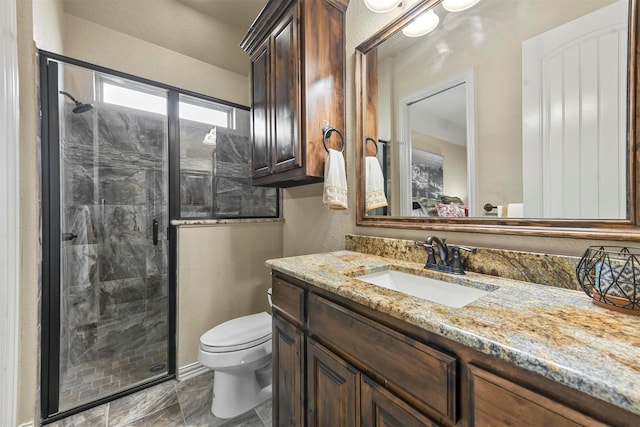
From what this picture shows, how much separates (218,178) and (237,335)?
122 centimetres

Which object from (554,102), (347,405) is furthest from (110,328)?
(554,102)

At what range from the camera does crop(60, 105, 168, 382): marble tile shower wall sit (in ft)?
5.58

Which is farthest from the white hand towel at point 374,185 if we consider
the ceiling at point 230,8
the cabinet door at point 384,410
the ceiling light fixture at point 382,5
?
the ceiling at point 230,8

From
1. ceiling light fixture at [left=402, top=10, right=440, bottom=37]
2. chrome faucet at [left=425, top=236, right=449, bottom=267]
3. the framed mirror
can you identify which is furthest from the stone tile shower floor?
ceiling light fixture at [left=402, top=10, right=440, bottom=37]

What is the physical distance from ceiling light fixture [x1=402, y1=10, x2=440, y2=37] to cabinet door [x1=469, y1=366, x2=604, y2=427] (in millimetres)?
1324

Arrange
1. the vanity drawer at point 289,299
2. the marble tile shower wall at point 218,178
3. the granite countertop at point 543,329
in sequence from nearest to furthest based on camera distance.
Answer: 1. the granite countertop at point 543,329
2. the vanity drawer at point 289,299
3. the marble tile shower wall at point 218,178

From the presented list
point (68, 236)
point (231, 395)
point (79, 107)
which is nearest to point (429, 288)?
point (231, 395)

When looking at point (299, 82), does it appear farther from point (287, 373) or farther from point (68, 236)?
point (68, 236)

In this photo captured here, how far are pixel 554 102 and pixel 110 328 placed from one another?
2753mm

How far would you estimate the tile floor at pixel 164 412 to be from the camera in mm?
1473

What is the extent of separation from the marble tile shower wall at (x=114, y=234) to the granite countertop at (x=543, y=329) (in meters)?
Answer: 1.66

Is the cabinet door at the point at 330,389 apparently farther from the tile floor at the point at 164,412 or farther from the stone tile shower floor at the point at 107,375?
the stone tile shower floor at the point at 107,375

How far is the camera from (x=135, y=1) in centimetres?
187

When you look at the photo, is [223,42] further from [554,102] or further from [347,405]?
[347,405]
